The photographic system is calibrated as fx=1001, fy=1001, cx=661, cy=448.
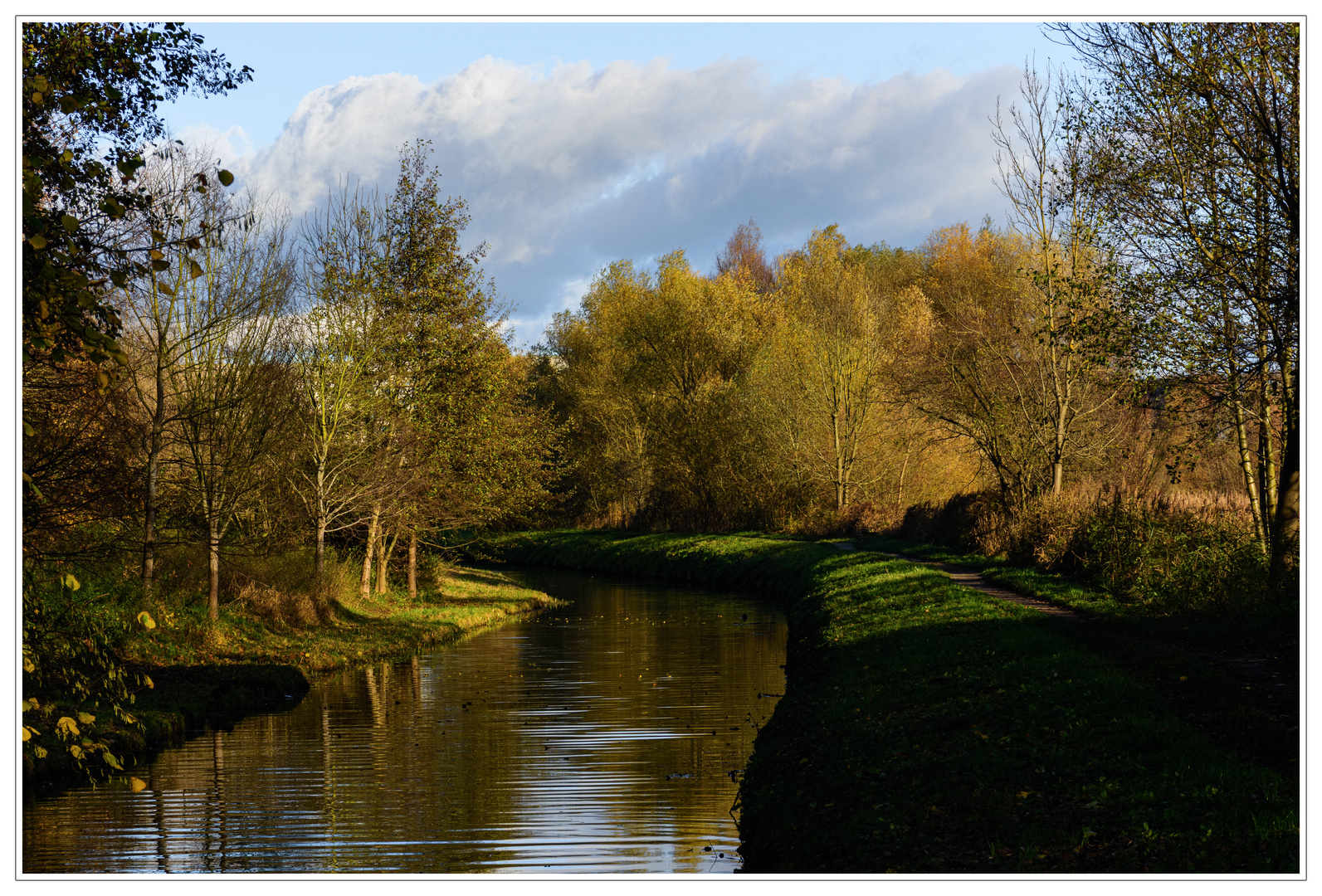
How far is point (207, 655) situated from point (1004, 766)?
14.6m

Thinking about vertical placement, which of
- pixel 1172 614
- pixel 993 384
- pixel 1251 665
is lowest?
pixel 1251 665

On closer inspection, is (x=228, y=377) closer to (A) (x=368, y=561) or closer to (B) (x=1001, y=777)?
(A) (x=368, y=561)

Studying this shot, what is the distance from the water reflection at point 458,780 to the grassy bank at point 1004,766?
1018 millimetres

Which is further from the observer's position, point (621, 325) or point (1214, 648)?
point (621, 325)

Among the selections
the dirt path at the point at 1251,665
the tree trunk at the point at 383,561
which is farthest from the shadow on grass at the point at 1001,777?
the tree trunk at the point at 383,561

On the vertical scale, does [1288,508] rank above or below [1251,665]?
above

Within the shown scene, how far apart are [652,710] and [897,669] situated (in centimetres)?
450

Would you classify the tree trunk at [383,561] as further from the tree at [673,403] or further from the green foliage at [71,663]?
the tree at [673,403]

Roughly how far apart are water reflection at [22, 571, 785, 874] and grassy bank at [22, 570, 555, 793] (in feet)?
2.23

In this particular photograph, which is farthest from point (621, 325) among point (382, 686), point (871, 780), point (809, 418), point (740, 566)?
point (871, 780)

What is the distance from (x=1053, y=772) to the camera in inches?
322

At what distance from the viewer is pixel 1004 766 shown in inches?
335

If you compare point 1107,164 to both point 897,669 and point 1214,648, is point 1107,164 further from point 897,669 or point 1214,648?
point 897,669

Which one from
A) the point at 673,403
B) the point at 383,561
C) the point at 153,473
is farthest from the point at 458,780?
the point at 673,403
